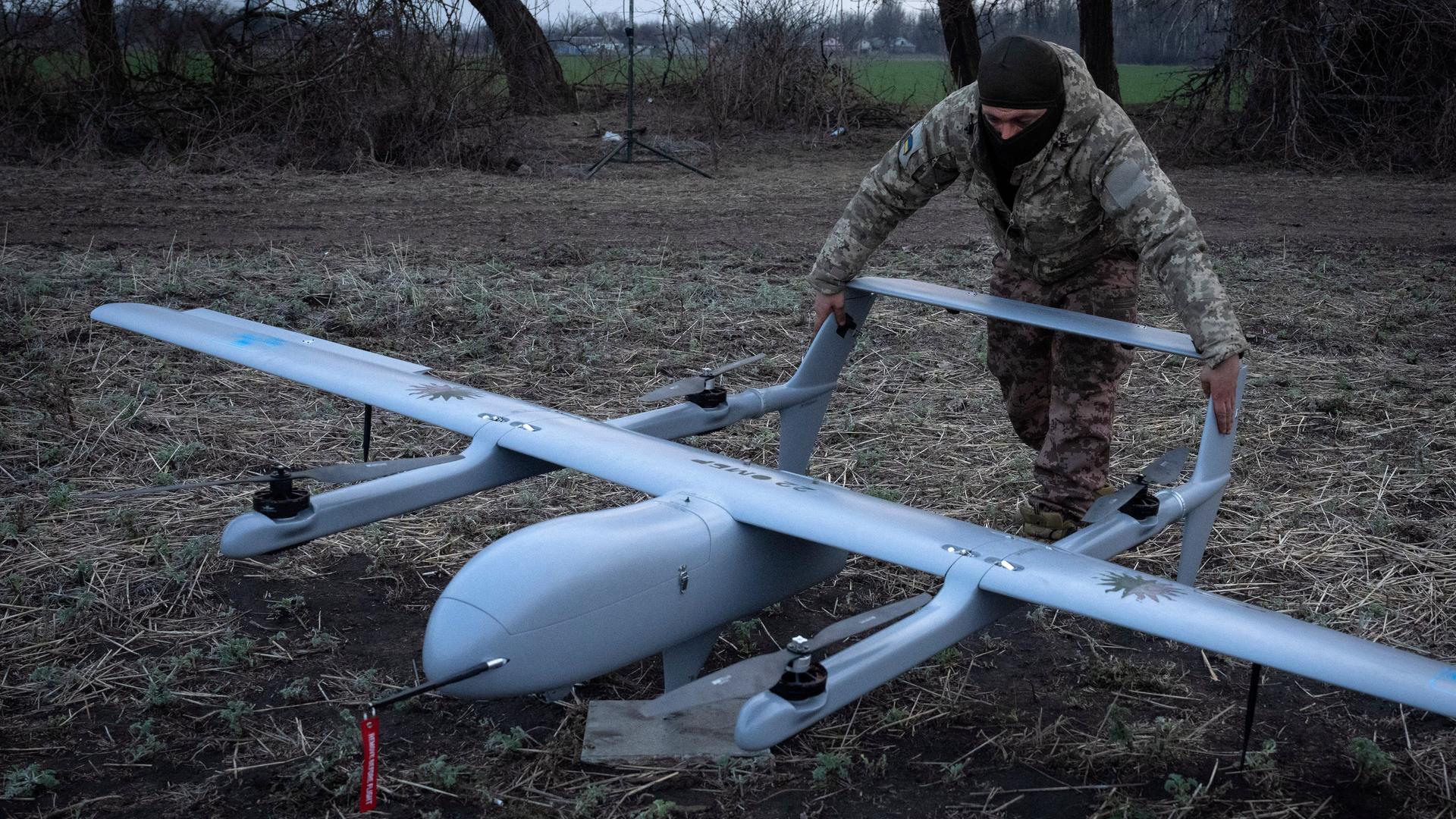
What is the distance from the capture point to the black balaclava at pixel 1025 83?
4.17 m

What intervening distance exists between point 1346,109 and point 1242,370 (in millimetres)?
14262

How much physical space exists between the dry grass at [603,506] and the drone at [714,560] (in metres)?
0.49

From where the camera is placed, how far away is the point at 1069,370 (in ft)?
16.4

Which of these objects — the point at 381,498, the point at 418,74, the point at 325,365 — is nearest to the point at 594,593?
the point at 381,498

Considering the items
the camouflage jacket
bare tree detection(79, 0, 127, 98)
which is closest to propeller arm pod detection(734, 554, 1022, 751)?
the camouflage jacket

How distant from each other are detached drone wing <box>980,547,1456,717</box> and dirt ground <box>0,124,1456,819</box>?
812mm

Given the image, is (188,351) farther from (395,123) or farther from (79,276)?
(395,123)

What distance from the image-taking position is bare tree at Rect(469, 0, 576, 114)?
1842 cm

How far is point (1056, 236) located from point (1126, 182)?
47 cm

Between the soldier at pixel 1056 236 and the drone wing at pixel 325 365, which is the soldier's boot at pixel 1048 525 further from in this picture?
the drone wing at pixel 325 365

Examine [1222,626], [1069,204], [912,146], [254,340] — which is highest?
[912,146]

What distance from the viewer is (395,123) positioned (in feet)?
48.8

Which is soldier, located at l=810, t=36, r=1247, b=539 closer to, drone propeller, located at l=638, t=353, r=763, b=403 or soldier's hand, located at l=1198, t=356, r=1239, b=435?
soldier's hand, located at l=1198, t=356, r=1239, b=435

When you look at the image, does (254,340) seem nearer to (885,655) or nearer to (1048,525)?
(885,655)
